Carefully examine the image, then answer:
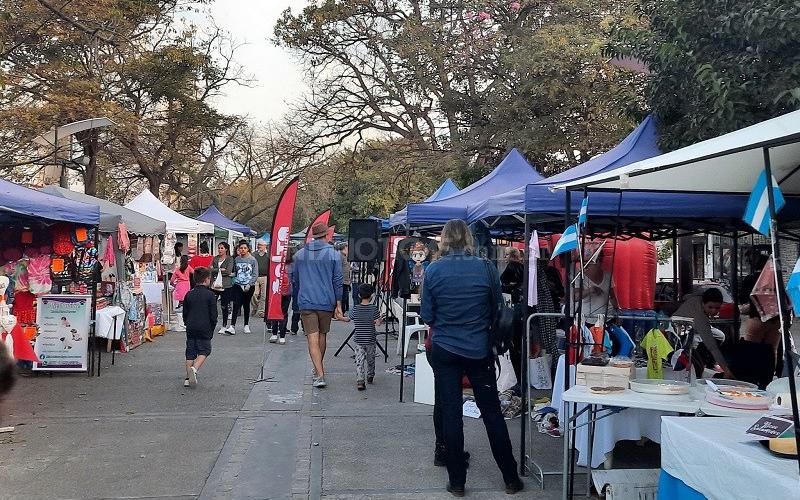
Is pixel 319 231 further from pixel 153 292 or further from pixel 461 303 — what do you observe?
pixel 153 292

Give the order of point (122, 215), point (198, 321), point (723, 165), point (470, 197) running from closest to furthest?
point (723, 165)
point (198, 321)
point (470, 197)
point (122, 215)

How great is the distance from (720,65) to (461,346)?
4736mm

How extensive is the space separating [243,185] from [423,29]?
29.4 m

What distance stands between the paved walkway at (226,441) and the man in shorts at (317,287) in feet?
2.41

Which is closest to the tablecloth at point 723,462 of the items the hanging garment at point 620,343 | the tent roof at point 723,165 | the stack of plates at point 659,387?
the stack of plates at point 659,387

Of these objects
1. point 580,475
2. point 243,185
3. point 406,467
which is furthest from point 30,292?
point 243,185

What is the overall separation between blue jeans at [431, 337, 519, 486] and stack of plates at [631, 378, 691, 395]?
95 centimetres

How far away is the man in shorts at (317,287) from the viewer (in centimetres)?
884

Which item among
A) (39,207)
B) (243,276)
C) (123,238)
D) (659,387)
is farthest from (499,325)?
(243,276)

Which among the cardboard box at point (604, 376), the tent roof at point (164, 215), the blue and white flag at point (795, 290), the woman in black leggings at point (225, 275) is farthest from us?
the tent roof at point (164, 215)

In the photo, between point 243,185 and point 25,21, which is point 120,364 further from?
point 243,185

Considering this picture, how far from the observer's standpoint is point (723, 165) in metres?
4.68

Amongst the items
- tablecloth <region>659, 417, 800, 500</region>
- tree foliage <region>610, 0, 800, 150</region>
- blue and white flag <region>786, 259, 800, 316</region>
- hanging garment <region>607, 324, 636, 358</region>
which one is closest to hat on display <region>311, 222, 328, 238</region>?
hanging garment <region>607, 324, 636, 358</region>

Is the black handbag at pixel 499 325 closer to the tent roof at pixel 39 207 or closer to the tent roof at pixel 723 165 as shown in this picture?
the tent roof at pixel 723 165
